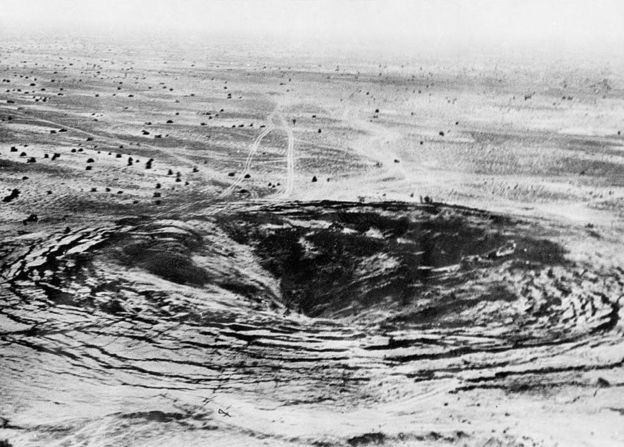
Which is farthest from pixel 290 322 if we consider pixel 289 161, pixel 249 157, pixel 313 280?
pixel 249 157

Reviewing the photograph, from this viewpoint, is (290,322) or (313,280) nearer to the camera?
(290,322)

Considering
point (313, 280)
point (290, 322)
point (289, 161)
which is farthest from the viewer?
point (289, 161)

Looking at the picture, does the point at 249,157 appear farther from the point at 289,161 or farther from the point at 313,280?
the point at 313,280

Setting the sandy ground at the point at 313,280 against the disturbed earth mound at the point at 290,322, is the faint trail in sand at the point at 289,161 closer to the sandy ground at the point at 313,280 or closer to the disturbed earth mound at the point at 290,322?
the sandy ground at the point at 313,280

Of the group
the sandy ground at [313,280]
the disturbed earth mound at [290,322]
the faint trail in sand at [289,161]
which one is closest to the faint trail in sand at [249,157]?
the sandy ground at [313,280]

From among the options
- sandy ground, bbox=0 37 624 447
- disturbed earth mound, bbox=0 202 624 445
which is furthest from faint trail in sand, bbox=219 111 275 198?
disturbed earth mound, bbox=0 202 624 445

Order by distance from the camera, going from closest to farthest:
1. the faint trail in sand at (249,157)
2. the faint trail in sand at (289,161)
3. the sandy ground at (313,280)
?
the sandy ground at (313,280) < the faint trail in sand at (289,161) < the faint trail in sand at (249,157)

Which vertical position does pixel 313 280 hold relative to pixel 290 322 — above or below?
above

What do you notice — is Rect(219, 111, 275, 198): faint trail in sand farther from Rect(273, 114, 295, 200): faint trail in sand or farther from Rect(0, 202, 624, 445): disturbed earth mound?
Rect(0, 202, 624, 445): disturbed earth mound
